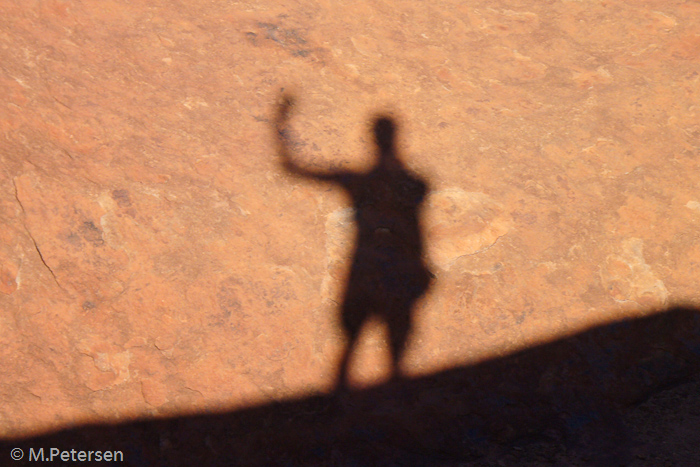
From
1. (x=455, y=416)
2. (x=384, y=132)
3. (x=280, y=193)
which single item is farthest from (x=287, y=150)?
(x=455, y=416)

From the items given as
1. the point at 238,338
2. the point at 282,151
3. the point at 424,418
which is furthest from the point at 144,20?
the point at 424,418

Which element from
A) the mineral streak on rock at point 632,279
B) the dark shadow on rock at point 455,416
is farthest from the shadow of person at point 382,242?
the mineral streak on rock at point 632,279

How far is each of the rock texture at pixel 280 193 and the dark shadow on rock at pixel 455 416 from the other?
63 millimetres

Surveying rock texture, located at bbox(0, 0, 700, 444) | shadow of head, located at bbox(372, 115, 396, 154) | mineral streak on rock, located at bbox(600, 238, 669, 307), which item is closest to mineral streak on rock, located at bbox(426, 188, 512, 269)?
rock texture, located at bbox(0, 0, 700, 444)

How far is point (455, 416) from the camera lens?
185 centimetres

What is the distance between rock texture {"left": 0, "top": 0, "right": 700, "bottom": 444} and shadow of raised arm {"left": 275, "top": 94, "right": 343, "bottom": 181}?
4cm

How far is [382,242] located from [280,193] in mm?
504

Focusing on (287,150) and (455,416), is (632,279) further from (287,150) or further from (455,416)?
(287,150)

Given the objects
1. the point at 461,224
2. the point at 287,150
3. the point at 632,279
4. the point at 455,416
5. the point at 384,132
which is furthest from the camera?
the point at 384,132

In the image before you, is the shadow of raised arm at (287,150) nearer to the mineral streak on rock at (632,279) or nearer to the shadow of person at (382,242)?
the shadow of person at (382,242)

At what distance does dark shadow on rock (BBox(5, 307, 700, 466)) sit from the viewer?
1.72 m

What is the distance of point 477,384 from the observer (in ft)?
6.31

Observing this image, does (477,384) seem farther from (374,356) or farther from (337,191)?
(337,191)

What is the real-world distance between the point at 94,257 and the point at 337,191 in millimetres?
1029
